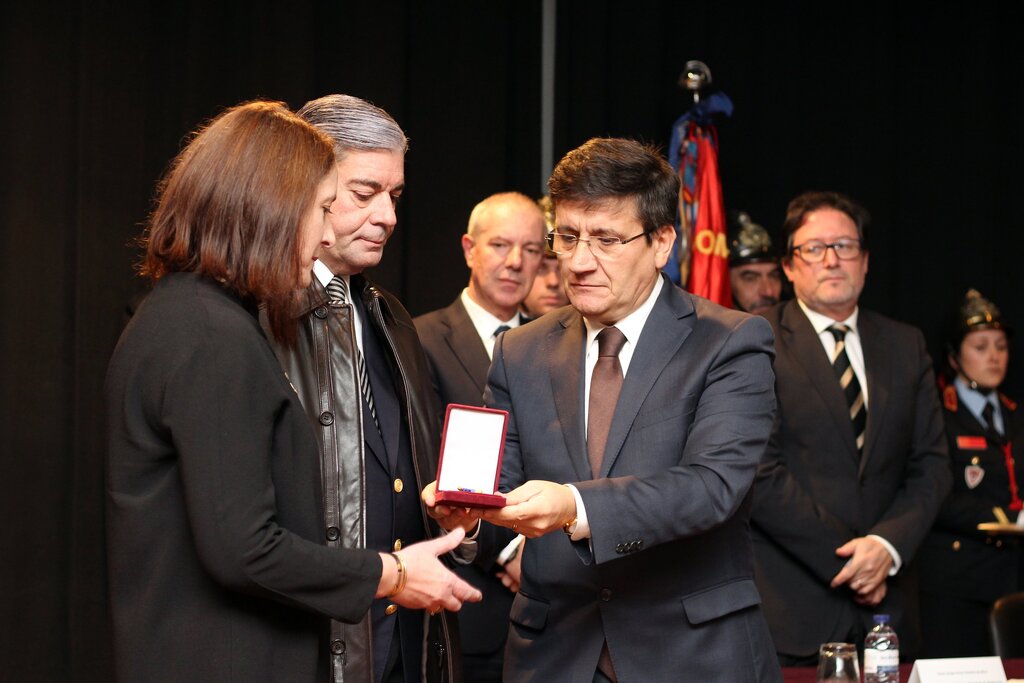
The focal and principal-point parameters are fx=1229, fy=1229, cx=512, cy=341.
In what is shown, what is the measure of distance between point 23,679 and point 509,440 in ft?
8.05

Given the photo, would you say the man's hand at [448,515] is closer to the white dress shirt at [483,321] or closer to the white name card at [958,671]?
the white name card at [958,671]

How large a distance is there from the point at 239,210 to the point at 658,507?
2.97 ft

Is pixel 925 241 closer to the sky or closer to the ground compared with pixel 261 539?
closer to the sky

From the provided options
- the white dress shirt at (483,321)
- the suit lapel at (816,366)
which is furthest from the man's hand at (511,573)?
the suit lapel at (816,366)

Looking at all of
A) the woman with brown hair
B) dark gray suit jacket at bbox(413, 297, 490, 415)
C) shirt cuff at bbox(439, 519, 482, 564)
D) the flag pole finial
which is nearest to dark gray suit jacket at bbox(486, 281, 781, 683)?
shirt cuff at bbox(439, 519, 482, 564)

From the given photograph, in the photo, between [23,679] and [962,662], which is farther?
[23,679]

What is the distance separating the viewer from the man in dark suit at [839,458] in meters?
3.71

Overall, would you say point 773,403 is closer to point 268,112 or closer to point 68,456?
point 268,112

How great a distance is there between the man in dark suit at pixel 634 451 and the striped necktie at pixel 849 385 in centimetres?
157

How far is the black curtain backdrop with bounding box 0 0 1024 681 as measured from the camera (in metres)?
4.17

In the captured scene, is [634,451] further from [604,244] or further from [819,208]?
[819,208]

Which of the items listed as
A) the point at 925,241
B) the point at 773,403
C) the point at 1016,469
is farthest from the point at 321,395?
the point at 925,241

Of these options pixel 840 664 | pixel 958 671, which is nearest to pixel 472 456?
pixel 840 664

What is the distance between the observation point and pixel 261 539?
5.74ft
